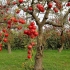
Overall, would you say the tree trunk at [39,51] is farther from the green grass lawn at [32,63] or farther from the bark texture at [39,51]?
the green grass lawn at [32,63]

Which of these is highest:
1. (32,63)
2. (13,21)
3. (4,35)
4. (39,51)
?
(13,21)

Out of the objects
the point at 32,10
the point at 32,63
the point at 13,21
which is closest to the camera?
the point at 13,21

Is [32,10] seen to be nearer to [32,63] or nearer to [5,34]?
[5,34]

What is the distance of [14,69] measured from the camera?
1305 centimetres

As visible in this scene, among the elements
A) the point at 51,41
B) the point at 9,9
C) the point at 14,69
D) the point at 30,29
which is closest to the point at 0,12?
the point at 9,9

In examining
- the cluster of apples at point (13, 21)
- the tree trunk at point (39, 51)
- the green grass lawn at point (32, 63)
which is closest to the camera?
the cluster of apples at point (13, 21)

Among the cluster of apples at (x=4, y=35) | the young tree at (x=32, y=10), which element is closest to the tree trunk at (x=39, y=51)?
the young tree at (x=32, y=10)

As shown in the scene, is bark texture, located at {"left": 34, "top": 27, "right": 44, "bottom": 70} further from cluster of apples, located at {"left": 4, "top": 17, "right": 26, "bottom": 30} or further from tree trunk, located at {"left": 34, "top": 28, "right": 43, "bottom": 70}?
cluster of apples, located at {"left": 4, "top": 17, "right": 26, "bottom": 30}

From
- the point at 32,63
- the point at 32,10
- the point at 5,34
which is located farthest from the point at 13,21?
the point at 32,63

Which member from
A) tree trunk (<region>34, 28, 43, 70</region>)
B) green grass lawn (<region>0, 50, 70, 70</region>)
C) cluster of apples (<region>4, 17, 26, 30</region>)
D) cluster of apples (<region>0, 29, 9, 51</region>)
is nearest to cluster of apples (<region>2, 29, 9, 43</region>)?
cluster of apples (<region>0, 29, 9, 51</region>)

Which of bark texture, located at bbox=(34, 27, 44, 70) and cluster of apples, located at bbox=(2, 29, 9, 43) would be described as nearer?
cluster of apples, located at bbox=(2, 29, 9, 43)

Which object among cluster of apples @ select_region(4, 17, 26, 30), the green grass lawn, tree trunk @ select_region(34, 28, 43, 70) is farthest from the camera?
the green grass lawn

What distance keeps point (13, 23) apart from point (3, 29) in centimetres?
34

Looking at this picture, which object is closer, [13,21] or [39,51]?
[13,21]
